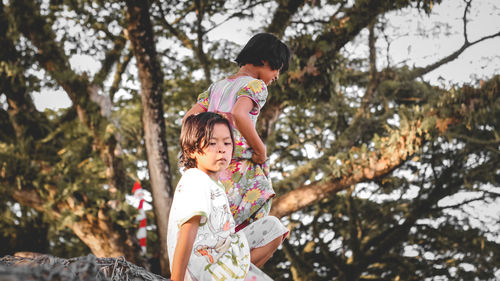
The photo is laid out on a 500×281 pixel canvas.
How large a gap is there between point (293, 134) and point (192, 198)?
1015cm

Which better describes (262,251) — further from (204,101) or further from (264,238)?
(204,101)

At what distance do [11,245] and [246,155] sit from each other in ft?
29.6

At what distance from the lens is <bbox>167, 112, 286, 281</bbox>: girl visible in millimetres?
1919

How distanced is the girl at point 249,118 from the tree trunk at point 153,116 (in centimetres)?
407

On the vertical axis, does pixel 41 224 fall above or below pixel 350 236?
above

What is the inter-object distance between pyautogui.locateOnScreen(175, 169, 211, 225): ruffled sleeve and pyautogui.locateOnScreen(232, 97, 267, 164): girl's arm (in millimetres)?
409

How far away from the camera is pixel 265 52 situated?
8.65 ft

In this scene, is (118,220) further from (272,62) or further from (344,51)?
(272,62)

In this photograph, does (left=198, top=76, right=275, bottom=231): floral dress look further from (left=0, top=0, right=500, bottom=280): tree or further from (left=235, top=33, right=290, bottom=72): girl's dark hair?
(left=0, top=0, right=500, bottom=280): tree

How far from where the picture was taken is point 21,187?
7.14 metres

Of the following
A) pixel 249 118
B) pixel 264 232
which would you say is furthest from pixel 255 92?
pixel 264 232


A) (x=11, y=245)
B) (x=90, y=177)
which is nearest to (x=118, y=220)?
(x=90, y=177)

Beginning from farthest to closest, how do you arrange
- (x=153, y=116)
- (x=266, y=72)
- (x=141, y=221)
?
(x=141, y=221)
(x=153, y=116)
(x=266, y=72)

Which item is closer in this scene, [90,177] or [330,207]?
[90,177]
